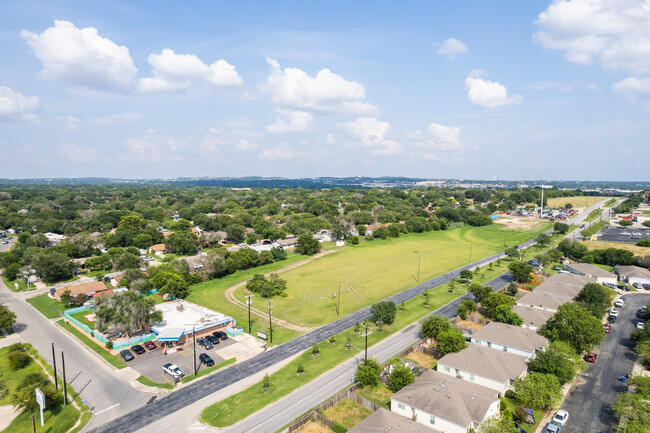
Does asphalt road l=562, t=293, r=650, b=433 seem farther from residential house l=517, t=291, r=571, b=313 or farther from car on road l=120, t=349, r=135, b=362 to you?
car on road l=120, t=349, r=135, b=362

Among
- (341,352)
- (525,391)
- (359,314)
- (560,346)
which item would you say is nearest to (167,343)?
(341,352)

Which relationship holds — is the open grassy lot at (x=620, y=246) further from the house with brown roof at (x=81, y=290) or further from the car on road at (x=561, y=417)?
the house with brown roof at (x=81, y=290)

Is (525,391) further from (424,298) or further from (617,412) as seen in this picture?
(424,298)

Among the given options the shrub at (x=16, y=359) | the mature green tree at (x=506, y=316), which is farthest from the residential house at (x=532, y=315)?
the shrub at (x=16, y=359)

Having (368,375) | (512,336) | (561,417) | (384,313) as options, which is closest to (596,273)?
(512,336)

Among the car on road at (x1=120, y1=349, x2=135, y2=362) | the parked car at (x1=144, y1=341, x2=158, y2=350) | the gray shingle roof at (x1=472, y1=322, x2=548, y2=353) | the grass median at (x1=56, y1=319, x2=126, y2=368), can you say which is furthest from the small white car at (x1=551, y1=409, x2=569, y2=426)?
the car on road at (x1=120, y1=349, x2=135, y2=362)
